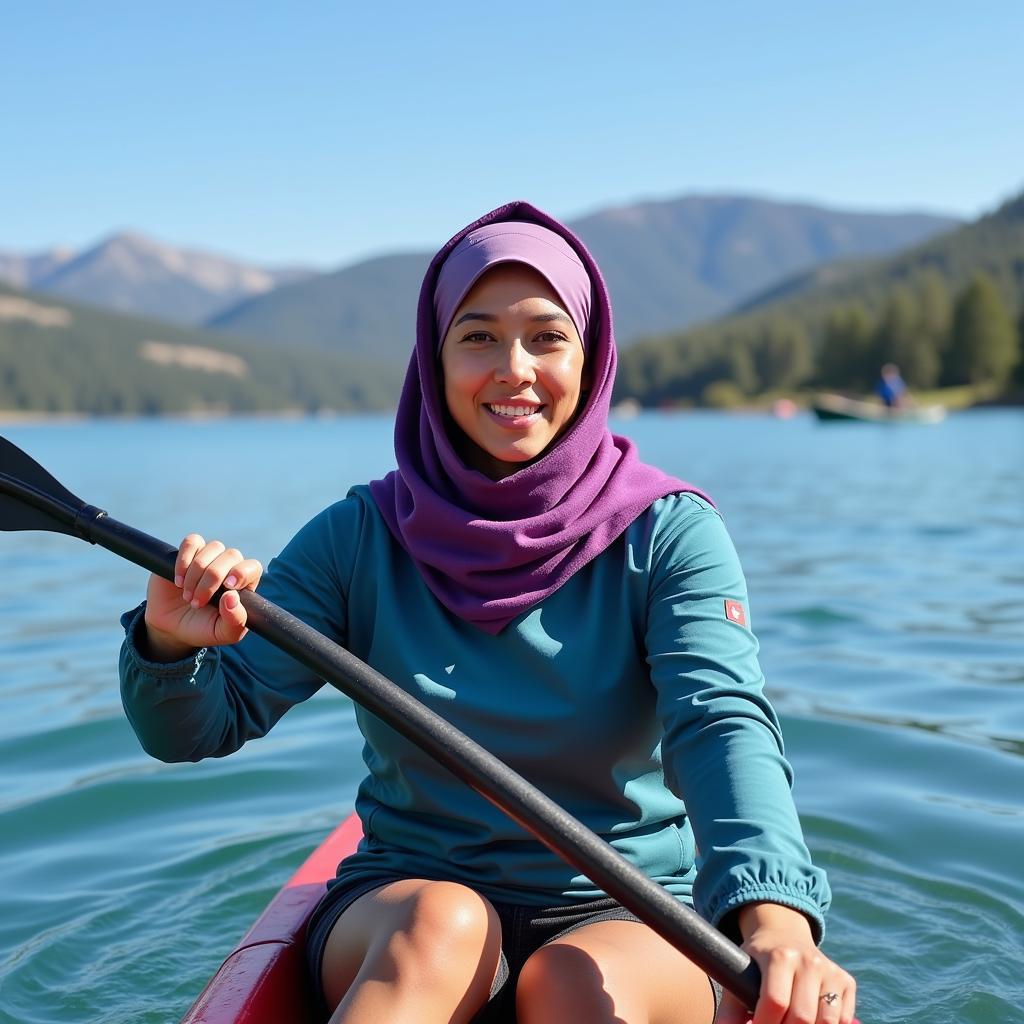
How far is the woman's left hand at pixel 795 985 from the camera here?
5.43 feet

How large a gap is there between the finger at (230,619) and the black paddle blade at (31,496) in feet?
1.41

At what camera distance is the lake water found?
3328 millimetres

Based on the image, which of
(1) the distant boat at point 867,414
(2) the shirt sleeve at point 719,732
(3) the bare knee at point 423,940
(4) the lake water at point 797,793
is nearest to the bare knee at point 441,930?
(3) the bare knee at point 423,940

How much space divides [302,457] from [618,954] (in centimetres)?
3657

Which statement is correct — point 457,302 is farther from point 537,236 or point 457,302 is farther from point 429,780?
point 429,780

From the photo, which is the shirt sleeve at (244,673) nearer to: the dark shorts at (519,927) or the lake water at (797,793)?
the dark shorts at (519,927)

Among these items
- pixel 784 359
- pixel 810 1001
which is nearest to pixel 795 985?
pixel 810 1001

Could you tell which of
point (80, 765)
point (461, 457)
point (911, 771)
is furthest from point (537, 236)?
point (80, 765)

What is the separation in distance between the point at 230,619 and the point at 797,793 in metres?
3.08

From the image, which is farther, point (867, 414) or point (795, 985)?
point (867, 414)

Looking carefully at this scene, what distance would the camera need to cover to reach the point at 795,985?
5.49 feet

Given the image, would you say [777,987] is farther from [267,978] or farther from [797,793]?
[797,793]

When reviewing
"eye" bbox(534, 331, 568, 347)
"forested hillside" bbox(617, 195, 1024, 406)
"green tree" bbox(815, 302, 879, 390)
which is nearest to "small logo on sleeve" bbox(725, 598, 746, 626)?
"eye" bbox(534, 331, 568, 347)

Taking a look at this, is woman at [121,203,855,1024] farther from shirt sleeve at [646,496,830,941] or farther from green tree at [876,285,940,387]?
green tree at [876,285,940,387]
